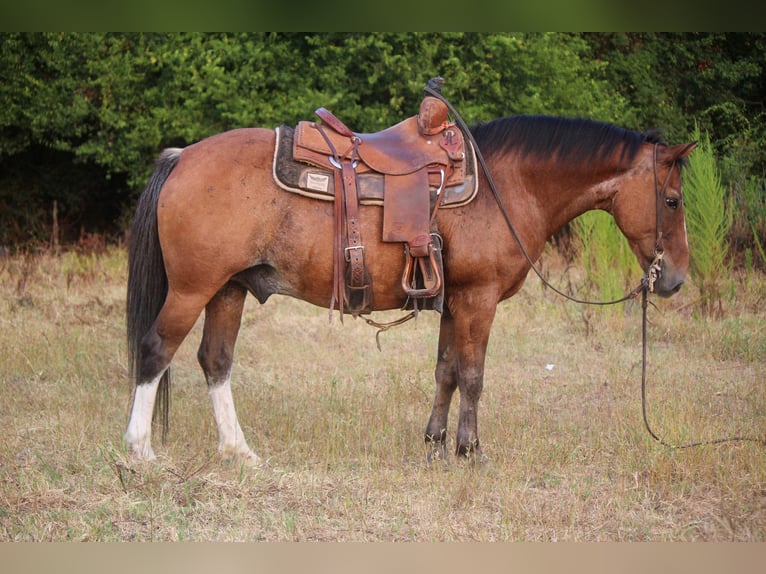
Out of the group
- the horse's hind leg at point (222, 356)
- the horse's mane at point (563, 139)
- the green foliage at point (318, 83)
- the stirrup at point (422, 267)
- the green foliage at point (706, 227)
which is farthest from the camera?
the green foliage at point (318, 83)

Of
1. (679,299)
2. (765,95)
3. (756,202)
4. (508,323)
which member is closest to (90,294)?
(508,323)

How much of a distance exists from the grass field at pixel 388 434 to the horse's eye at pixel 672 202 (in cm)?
148

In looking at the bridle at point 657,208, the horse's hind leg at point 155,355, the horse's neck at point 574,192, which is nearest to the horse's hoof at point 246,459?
the horse's hind leg at point 155,355

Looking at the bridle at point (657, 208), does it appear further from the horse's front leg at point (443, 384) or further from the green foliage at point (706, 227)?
the green foliage at point (706, 227)

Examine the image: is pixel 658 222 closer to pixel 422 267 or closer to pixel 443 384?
pixel 422 267

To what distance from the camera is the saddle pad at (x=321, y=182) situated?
16.3 feet

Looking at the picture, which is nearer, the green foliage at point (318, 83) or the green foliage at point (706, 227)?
the green foliage at point (706, 227)

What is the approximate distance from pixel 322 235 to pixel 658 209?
198 cm

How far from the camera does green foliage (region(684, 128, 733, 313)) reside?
30.7ft

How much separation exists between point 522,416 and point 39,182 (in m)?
13.1

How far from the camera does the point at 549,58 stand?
1419 cm

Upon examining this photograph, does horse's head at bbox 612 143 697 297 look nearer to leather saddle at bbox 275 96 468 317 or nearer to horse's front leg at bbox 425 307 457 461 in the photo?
leather saddle at bbox 275 96 468 317

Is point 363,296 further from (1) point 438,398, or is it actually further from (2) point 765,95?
(2) point 765,95

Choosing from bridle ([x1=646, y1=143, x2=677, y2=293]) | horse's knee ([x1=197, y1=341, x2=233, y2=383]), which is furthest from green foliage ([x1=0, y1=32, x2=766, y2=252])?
horse's knee ([x1=197, y1=341, x2=233, y2=383])
